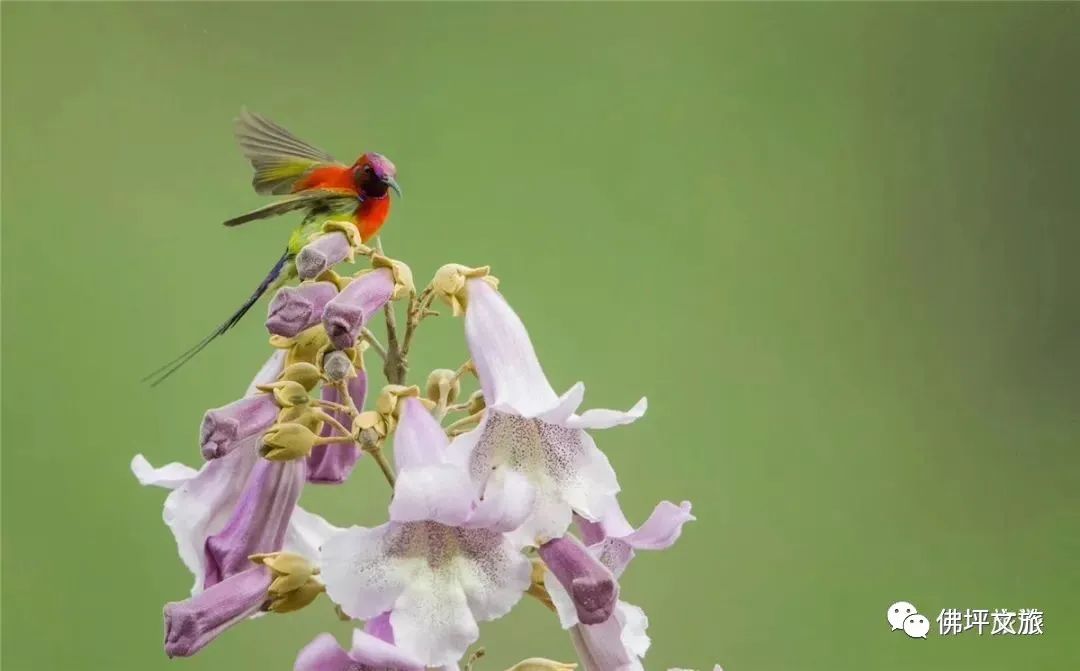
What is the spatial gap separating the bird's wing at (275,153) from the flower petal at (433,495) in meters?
0.30

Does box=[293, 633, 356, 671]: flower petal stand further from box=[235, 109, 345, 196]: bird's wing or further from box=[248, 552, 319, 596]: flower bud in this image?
box=[235, 109, 345, 196]: bird's wing

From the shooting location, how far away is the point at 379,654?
53cm

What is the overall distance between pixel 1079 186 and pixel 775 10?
29.6 inches

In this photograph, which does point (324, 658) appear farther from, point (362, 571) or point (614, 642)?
point (614, 642)

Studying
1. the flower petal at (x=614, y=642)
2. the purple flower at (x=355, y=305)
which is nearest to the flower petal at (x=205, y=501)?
the purple flower at (x=355, y=305)

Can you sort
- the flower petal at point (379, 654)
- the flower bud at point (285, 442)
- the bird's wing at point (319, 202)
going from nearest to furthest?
1. the flower petal at point (379, 654)
2. the flower bud at point (285, 442)
3. the bird's wing at point (319, 202)

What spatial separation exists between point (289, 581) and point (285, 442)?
75 mm

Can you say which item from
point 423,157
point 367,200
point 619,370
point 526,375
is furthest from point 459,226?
point 526,375

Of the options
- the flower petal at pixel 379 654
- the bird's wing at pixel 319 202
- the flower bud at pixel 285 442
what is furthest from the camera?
the bird's wing at pixel 319 202

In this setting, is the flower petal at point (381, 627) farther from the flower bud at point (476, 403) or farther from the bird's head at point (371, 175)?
the bird's head at point (371, 175)

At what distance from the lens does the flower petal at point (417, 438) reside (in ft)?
1.94

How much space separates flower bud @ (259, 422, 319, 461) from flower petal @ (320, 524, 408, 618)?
0.28ft

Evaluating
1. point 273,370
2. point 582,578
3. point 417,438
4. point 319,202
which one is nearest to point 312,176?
point 319,202

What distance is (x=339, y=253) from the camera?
0.67 m
